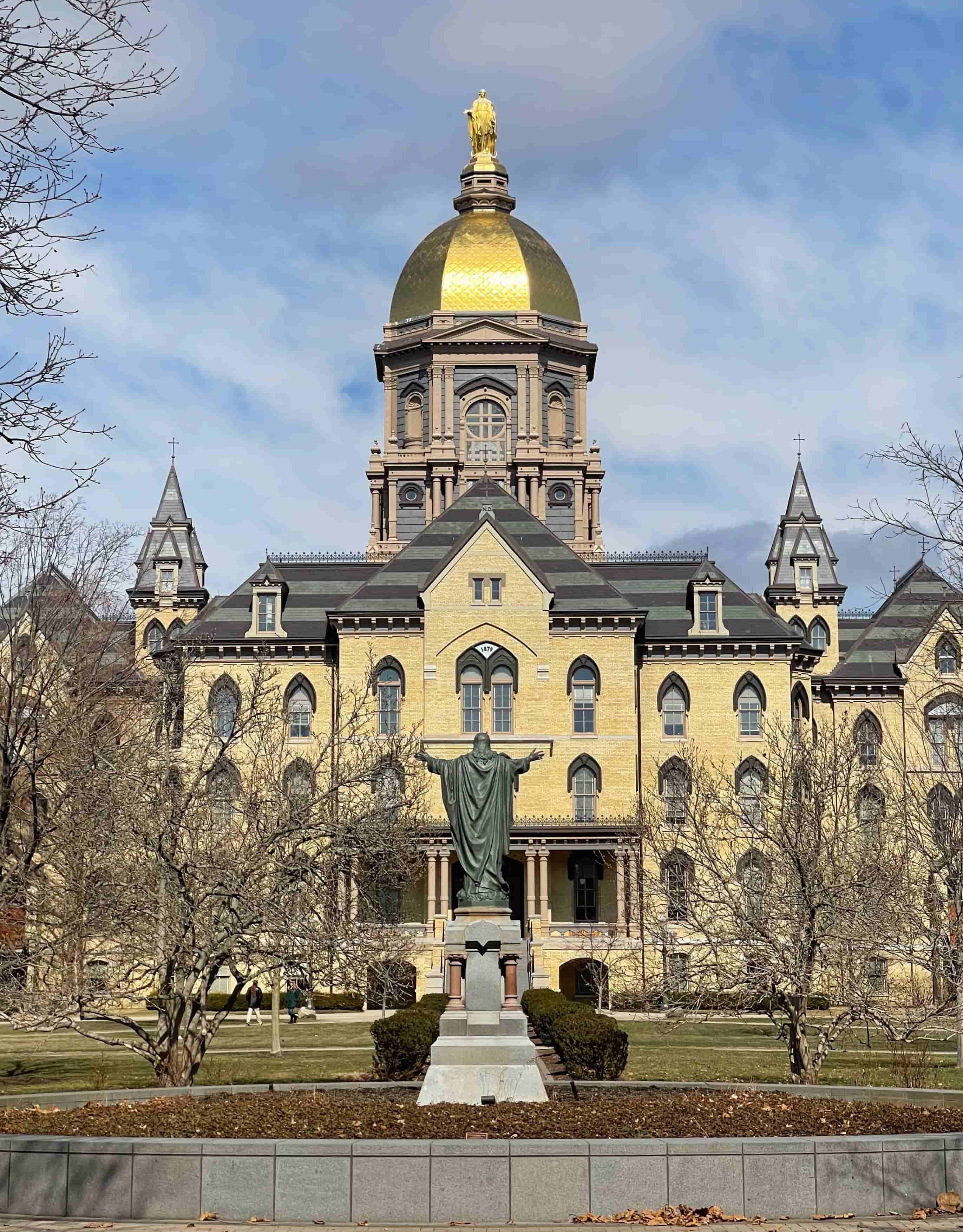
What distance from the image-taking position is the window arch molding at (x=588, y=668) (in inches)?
2490

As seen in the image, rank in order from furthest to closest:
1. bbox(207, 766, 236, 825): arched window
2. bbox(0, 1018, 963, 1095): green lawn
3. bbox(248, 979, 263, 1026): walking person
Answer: bbox(248, 979, 263, 1026): walking person < bbox(0, 1018, 963, 1095): green lawn < bbox(207, 766, 236, 825): arched window

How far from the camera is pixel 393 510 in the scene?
7894cm

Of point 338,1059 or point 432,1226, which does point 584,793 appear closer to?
point 338,1059

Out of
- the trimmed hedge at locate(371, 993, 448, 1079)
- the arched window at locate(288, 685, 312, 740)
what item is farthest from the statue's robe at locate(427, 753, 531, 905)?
the arched window at locate(288, 685, 312, 740)

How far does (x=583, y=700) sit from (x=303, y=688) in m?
10.4

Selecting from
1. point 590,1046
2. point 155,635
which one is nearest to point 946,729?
point 590,1046

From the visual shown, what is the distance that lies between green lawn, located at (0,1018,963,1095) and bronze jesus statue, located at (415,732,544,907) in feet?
13.0

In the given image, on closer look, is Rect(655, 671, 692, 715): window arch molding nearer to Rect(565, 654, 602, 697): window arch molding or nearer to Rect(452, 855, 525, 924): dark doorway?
Rect(565, 654, 602, 697): window arch molding

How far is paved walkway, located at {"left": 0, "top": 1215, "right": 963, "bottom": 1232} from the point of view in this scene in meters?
14.8

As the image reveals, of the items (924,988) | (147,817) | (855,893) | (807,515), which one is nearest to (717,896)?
(855,893)

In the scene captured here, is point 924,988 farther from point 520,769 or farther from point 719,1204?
point 719,1204

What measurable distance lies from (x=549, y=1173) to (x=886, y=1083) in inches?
590

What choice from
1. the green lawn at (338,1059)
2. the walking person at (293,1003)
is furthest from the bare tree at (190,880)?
the walking person at (293,1003)

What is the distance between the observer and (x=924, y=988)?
46.2m
